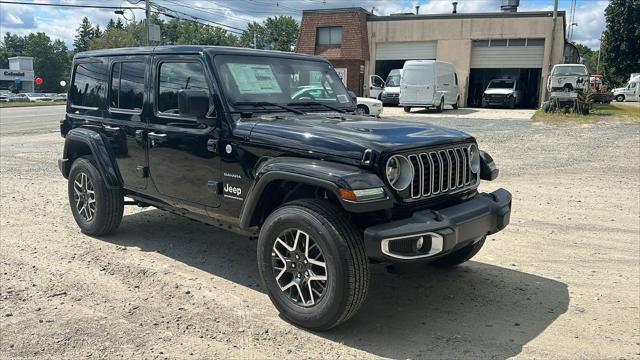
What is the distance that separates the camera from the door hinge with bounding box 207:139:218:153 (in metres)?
4.36

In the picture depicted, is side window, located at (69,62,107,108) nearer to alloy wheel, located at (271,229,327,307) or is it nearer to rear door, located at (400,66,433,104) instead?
alloy wheel, located at (271,229,327,307)

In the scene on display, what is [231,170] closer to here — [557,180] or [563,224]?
[563,224]

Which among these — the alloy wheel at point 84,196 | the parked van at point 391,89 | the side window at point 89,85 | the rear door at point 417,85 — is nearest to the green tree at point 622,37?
the parked van at point 391,89

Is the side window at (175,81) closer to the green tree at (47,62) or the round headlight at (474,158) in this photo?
the round headlight at (474,158)

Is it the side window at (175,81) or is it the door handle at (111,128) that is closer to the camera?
the side window at (175,81)

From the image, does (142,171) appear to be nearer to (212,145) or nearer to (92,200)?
(92,200)

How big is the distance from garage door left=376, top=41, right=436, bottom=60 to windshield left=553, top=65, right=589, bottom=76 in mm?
12371

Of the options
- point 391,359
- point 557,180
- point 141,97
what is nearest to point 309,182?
point 391,359

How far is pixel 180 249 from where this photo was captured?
5.52 metres

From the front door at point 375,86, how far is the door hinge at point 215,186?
2886 cm

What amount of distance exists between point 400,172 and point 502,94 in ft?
94.0

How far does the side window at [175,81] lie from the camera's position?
4614 mm

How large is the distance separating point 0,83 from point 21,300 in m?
98.2

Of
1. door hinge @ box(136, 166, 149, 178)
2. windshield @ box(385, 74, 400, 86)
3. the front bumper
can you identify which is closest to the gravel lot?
the front bumper
